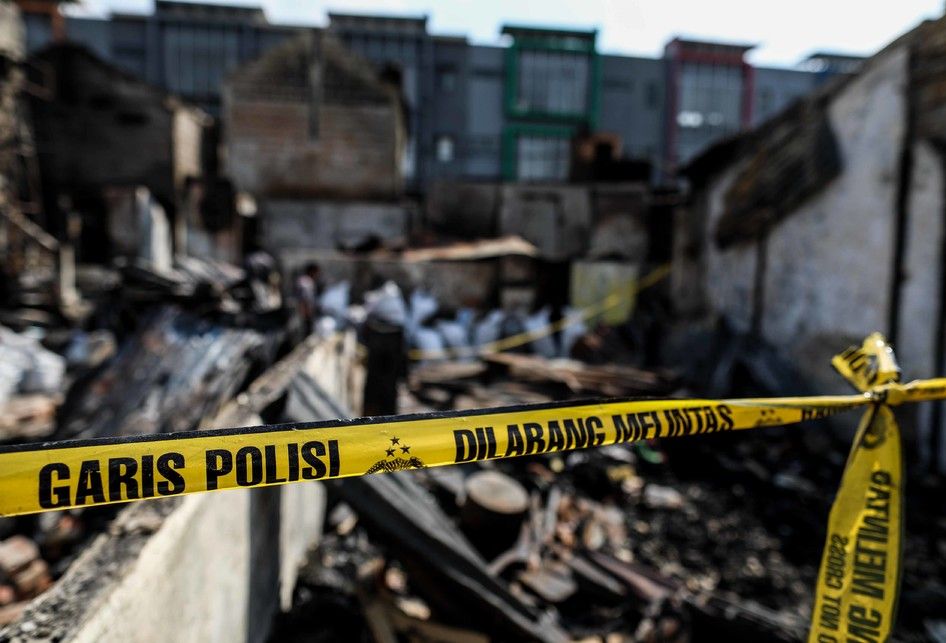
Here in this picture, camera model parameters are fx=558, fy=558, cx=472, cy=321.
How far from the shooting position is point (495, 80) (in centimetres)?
2502

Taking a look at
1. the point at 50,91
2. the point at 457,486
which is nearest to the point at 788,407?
the point at 457,486

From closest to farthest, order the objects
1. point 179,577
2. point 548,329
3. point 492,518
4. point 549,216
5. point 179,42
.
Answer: point 179,577 < point 492,518 < point 548,329 < point 549,216 < point 179,42

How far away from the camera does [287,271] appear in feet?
39.1

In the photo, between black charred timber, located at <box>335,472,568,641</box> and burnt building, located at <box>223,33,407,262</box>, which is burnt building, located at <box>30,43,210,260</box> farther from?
black charred timber, located at <box>335,472,568,641</box>

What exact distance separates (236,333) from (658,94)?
1021 inches

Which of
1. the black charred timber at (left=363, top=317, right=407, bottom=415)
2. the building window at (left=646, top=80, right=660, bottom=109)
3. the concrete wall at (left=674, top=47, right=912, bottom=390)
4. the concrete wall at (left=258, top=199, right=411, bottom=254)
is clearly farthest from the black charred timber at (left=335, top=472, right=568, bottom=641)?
the building window at (left=646, top=80, right=660, bottom=109)

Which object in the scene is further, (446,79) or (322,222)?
(446,79)

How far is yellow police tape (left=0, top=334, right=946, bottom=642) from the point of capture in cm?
122

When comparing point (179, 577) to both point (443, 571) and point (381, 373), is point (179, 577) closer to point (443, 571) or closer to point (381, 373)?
point (443, 571)

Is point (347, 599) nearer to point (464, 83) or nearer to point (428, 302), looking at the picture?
point (428, 302)

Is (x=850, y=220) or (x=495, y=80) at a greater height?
(x=495, y=80)

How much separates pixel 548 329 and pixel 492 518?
24.2ft

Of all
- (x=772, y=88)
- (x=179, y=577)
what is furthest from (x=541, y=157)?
(x=179, y=577)

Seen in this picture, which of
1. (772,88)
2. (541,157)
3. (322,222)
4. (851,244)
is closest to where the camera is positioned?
(851,244)
